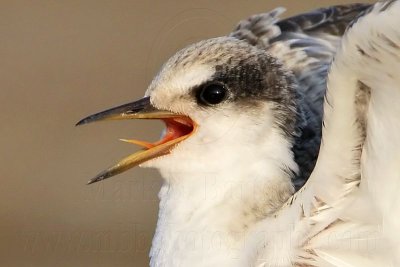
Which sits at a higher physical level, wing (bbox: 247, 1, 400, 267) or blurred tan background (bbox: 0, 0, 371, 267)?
blurred tan background (bbox: 0, 0, 371, 267)

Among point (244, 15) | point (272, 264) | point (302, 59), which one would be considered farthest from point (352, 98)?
point (244, 15)

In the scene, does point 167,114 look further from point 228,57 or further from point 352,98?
point 352,98

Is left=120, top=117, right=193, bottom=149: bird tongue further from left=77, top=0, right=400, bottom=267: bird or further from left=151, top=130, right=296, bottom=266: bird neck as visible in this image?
left=151, top=130, right=296, bottom=266: bird neck

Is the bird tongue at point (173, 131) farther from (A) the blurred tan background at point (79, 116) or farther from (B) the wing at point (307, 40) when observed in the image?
(A) the blurred tan background at point (79, 116)

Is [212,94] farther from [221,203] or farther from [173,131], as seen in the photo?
[221,203]

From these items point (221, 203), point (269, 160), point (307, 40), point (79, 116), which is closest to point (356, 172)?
point (269, 160)

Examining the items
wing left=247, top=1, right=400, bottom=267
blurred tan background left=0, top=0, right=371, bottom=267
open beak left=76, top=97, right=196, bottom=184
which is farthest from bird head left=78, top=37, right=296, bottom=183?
blurred tan background left=0, top=0, right=371, bottom=267

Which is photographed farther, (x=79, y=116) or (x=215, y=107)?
(x=79, y=116)
